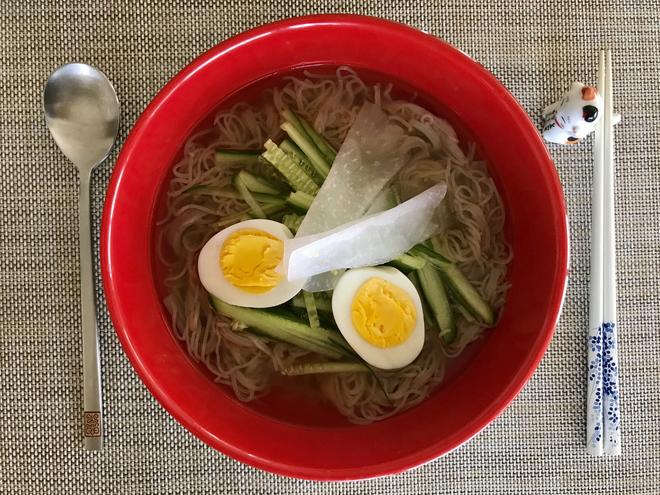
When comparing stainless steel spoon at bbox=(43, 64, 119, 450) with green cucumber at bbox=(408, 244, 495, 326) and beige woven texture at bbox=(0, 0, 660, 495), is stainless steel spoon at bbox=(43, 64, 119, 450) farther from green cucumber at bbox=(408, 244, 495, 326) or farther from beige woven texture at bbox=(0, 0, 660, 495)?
green cucumber at bbox=(408, 244, 495, 326)

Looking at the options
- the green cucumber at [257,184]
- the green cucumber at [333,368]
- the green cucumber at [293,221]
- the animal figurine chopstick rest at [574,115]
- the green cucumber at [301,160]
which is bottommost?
the green cucumber at [333,368]

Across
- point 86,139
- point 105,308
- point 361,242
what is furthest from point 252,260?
point 86,139

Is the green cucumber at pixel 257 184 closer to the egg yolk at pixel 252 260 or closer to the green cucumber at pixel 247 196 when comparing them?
the green cucumber at pixel 247 196

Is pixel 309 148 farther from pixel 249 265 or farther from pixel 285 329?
pixel 285 329

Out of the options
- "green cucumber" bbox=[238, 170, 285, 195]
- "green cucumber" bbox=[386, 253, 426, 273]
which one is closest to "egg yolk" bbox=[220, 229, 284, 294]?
"green cucumber" bbox=[238, 170, 285, 195]

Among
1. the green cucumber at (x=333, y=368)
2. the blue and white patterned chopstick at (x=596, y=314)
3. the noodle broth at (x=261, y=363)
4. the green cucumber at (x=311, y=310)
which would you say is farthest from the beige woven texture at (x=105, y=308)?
the green cucumber at (x=311, y=310)

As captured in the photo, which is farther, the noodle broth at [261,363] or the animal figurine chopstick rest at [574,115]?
the noodle broth at [261,363]

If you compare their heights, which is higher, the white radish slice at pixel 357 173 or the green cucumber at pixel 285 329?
the white radish slice at pixel 357 173
